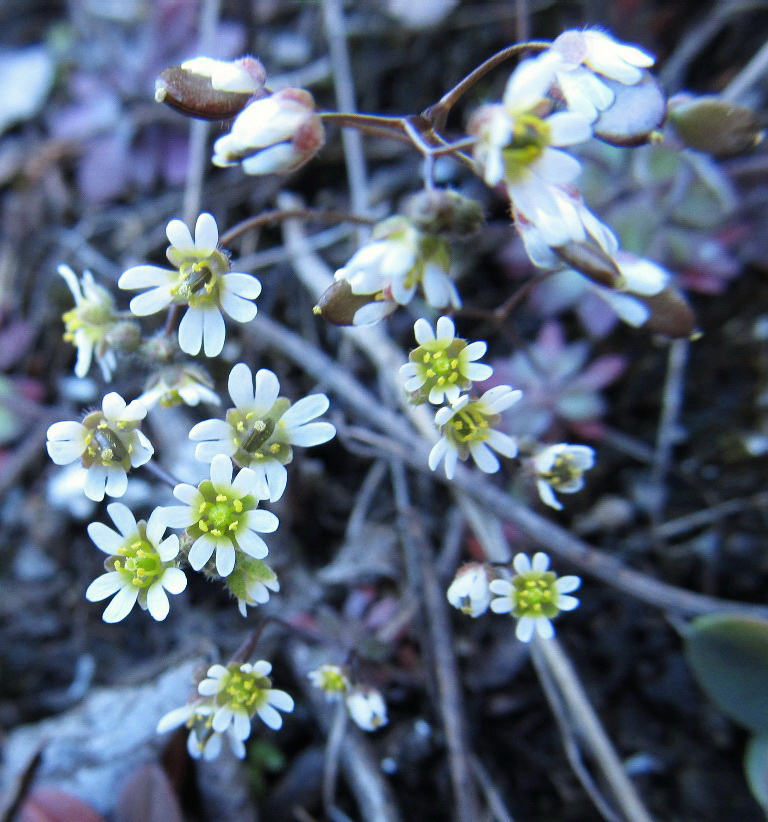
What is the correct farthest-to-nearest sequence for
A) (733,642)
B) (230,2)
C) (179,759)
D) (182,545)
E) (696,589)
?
(230,2)
(696,589)
(179,759)
(733,642)
(182,545)

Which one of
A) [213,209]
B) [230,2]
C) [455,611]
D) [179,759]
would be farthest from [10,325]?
[455,611]

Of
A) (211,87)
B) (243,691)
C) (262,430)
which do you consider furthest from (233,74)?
(243,691)

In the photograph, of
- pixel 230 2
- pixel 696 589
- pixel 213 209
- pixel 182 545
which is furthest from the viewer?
pixel 230 2

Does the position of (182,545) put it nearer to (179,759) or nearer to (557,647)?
(179,759)

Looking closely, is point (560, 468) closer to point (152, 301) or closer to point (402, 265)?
point (402, 265)

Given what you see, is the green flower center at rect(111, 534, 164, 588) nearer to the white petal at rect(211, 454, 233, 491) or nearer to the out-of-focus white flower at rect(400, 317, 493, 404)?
the white petal at rect(211, 454, 233, 491)

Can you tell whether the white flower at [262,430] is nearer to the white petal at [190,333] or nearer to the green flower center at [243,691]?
the white petal at [190,333]
